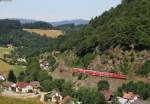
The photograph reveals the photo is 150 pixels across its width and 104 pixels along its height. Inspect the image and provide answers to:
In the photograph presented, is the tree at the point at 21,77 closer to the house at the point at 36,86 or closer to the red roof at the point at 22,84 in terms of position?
the red roof at the point at 22,84

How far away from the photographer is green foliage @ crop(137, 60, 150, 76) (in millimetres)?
85875

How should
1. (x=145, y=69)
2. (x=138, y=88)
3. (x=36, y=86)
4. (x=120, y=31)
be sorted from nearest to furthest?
(x=138, y=88), (x=145, y=69), (x=36, y=86), (x=120, y=31)

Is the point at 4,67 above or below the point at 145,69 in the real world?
below

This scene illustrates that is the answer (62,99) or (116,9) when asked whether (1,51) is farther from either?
(62,99)

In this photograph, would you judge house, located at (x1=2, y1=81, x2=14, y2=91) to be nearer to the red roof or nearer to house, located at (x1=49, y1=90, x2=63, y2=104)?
the red roof

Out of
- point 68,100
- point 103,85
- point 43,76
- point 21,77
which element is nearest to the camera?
point 68,100

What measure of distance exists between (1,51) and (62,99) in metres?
96.6

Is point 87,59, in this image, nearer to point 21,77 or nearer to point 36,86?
point 36,86

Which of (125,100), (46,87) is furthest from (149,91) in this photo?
(46,87)

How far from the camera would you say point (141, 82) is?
8250 cm

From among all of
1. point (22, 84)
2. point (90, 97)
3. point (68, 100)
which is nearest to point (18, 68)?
point (22, 84)

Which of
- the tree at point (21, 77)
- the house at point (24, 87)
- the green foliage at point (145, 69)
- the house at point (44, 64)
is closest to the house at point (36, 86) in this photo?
the house at point (24, 87)

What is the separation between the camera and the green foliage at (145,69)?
85875 mm

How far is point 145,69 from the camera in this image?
86.6 m
